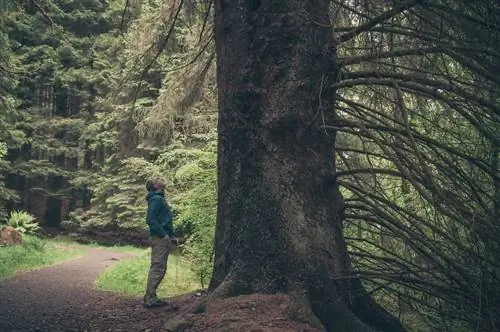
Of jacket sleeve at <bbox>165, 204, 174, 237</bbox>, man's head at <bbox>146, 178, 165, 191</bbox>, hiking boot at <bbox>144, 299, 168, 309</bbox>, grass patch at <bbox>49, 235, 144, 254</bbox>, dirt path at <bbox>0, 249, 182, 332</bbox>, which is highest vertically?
man's head at <bbox>146, 178, 165, 191</bbox>

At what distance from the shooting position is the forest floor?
4.53 m

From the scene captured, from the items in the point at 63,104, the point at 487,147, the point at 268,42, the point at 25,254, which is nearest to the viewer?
the point at 487,147

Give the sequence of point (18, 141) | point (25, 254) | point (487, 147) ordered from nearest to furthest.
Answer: point (487, 147), point (25, 254), point (18, 141)

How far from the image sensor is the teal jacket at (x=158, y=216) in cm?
766

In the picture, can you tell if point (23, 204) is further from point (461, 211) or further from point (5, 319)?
point (461, 211)

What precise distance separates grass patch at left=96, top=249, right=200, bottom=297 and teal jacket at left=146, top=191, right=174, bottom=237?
10.4ft

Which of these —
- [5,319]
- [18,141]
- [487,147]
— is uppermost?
[18,141]

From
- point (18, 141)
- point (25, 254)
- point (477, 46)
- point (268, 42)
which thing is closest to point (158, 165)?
point (25, 254)

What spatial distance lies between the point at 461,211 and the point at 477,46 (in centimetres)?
136

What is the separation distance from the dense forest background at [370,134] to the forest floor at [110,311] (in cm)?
104

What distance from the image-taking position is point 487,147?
4.84m

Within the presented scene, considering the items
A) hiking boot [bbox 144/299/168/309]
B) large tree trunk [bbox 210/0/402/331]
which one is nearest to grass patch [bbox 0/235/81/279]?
hiking boot [bbox 144/299/168/309]

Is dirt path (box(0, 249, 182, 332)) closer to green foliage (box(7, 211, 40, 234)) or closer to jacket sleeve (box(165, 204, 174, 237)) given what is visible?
jacket sleeve (box(165, 204, 174, 237))

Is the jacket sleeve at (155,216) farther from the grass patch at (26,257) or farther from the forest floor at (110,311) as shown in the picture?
the grass patch at (26,257)
